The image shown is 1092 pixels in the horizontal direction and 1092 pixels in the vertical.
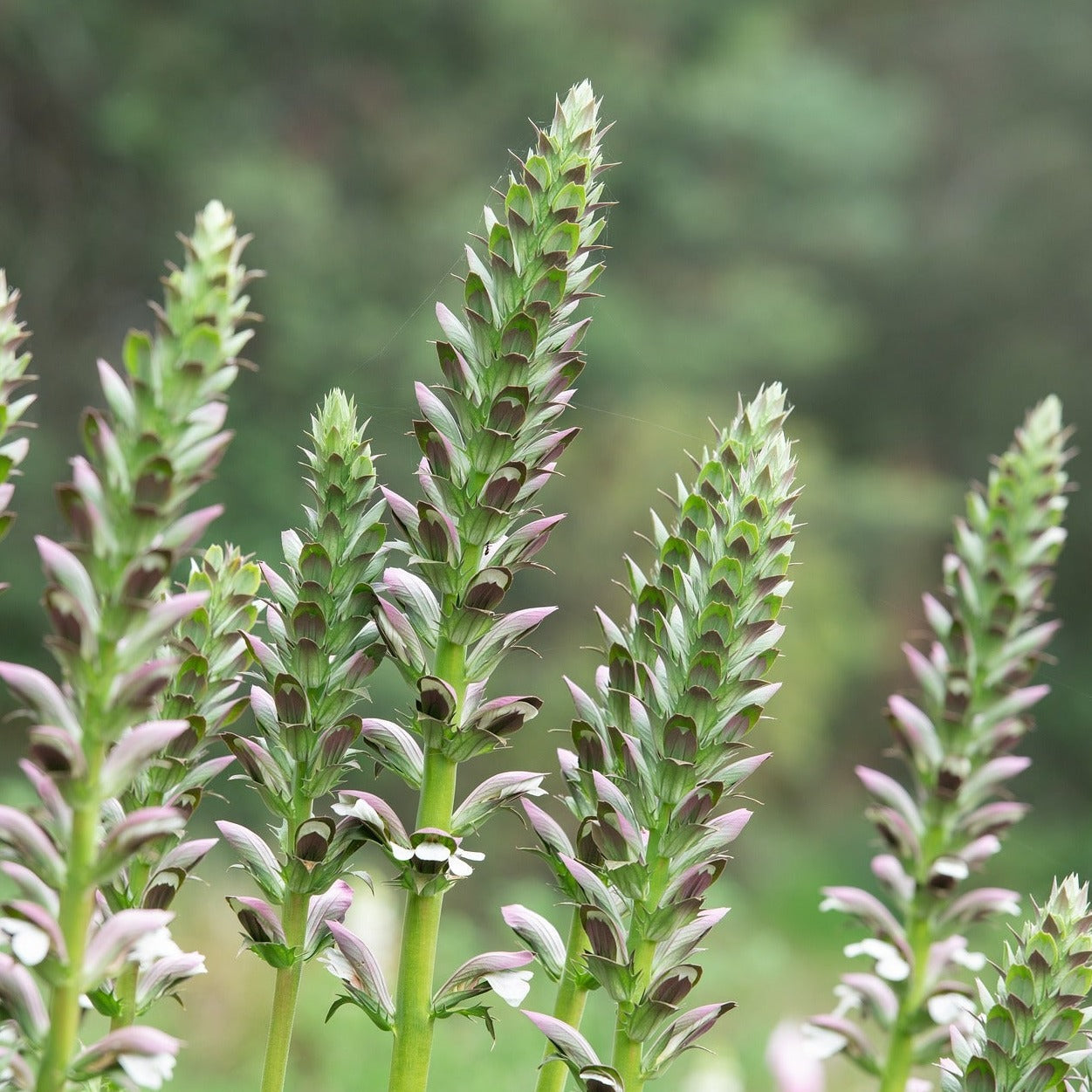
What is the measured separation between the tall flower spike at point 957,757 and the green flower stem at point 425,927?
21 cm

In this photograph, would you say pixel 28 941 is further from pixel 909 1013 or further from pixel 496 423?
pixel 909 1013

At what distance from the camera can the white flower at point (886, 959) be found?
685 millimetres

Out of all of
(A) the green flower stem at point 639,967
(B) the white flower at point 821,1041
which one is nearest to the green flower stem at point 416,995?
(A) the green flower stem at point 639,967

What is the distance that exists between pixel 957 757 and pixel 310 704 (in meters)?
0.33

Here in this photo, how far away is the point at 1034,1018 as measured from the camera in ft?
2.22

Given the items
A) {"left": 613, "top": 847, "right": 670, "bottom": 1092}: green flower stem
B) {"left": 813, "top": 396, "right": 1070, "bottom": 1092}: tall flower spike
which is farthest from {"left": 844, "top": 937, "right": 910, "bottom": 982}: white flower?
{"left": 613, "top": 847, "right": 670, "bottom": 1092}: green flower stem

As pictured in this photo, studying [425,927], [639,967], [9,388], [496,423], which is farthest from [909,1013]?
[9,388]

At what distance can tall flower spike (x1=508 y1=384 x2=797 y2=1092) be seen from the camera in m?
0.66

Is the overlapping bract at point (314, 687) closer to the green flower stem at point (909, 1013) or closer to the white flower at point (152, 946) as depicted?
the white flower at point (152, 946)

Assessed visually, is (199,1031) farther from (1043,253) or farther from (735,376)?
(1043,253)

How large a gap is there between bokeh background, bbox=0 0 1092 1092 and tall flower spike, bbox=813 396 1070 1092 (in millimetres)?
5445

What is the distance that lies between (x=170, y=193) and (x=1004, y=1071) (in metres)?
10.9

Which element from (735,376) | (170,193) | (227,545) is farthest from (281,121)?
(227,545)

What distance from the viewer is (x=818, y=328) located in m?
12.3
